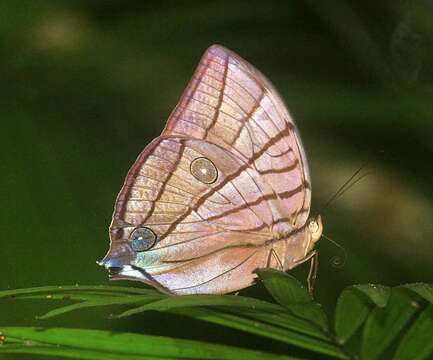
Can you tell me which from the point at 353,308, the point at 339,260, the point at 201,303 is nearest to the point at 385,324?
the point at 353,308

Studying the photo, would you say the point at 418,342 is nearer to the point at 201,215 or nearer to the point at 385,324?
the point at 385,324

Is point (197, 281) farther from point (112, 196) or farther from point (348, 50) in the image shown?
point (348, 50)

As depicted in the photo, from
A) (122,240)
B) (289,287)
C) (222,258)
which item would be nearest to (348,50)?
(222,258)

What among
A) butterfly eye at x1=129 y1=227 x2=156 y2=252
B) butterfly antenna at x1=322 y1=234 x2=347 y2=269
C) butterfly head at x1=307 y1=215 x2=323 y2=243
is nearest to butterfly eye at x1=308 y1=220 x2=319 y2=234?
butterfly head at x1=307 y1=215 x2=323 y2=243

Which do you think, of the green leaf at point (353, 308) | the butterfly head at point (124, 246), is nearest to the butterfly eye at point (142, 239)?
the butterfly head at point (124, 246)

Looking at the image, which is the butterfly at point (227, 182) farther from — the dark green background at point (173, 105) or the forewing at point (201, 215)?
the dark green background at point (173, 105)

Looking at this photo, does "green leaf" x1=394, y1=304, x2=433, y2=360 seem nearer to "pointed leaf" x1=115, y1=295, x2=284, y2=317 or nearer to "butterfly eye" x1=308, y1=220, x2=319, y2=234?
"pointed leaf" x1=115, y1=295, x2=284, y2=317
